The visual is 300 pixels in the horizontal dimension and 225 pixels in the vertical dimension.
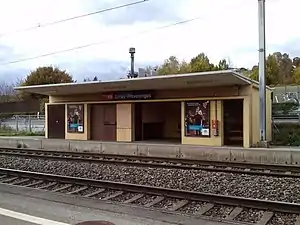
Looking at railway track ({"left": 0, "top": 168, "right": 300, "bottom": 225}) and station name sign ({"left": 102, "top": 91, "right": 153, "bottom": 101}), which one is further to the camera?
station name sign ({"left": 102, "top": 91, "right": 153, "bottom": 101})

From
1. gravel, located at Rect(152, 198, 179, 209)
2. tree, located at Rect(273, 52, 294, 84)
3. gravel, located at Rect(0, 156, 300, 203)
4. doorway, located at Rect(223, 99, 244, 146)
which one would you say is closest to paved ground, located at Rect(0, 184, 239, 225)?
gravel, located at Rect(152, 198, 179, 209)

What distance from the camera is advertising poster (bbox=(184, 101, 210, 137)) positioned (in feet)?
70.9

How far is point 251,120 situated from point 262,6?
5.76m

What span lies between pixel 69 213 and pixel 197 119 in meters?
14.9

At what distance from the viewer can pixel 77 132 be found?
87.3ft

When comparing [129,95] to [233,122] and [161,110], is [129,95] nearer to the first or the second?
[161,110]

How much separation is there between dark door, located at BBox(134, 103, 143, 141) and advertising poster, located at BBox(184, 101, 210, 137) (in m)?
3.76

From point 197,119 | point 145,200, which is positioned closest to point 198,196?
point 145,200

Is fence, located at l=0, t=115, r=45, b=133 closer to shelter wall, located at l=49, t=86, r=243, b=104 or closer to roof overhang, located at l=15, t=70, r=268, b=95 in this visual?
roof overhang, located at l=15, t=70, r=268, b=95

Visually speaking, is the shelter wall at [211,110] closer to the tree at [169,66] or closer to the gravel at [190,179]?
the gravel at [190,179]

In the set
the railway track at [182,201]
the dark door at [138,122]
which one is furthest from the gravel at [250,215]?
the dark door at [138,122]

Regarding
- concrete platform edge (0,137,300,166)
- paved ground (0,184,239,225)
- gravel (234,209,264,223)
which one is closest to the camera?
paved ground (0,184,239,225)

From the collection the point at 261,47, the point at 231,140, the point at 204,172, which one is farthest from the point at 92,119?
the point at 204,172

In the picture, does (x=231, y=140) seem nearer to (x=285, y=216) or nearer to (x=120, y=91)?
(x=120, y=91)
